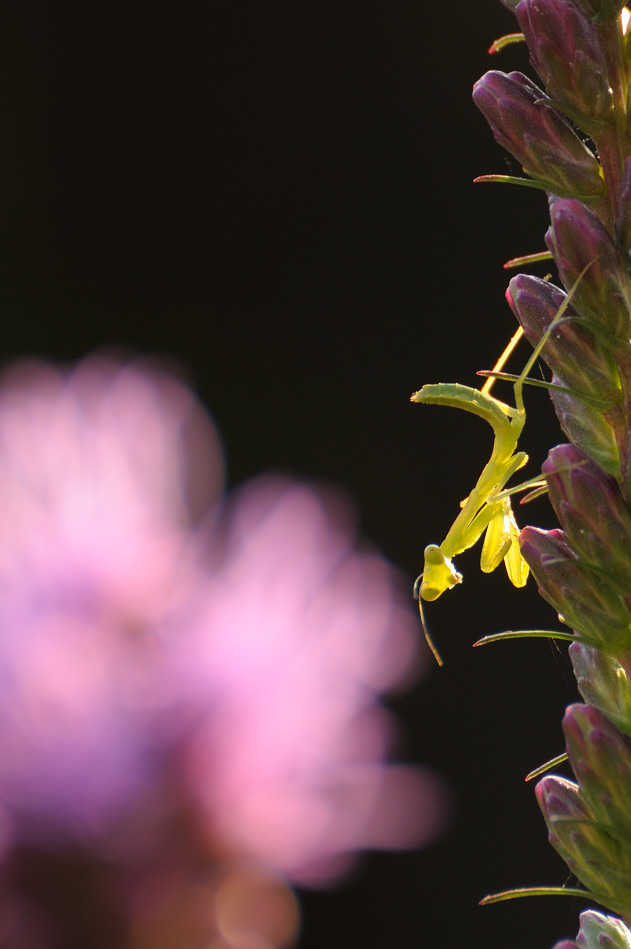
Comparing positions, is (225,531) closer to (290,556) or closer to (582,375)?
(290,556)

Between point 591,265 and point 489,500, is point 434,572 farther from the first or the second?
point 591,265

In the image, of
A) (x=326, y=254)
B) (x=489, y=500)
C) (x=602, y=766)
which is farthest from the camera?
(x=326, y=254)

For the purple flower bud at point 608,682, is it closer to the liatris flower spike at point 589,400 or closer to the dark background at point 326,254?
the liatris flower spike at point 589,400

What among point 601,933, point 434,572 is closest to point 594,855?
point 601,933

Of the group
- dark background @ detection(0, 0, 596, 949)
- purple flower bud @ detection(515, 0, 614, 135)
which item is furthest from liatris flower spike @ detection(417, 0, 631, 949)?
dark background @ detection(0, 0, 596, 949)

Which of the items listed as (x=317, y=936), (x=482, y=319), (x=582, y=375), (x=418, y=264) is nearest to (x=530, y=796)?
(x=317, y=936)
